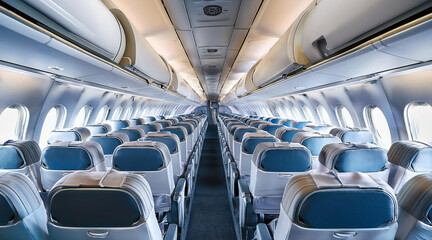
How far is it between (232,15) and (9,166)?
3.71m

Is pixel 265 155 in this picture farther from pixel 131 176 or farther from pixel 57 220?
pixel 57 220

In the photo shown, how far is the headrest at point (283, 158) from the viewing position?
2668 mm

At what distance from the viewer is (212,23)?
4.02 m

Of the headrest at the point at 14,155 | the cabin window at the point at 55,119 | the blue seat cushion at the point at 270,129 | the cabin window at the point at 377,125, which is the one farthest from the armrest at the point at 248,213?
the cabin window at the point at 55,119

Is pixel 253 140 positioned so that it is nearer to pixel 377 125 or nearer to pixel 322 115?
pixel 377 125

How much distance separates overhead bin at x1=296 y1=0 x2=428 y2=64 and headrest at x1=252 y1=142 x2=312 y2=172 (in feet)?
3.75

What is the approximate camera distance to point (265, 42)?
547 centimetres

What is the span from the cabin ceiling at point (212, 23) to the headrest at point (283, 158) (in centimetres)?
206

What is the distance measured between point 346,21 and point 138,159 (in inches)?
97.7

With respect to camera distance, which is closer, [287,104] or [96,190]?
[96,190]

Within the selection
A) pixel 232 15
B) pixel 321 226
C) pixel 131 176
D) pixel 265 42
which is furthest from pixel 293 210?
pixel 265 42

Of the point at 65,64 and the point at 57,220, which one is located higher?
the point at 65,64

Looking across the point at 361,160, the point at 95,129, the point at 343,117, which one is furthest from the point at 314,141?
the point at 95,129

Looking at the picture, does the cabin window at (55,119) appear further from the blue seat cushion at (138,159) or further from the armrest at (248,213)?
the armrest at (248,213)
